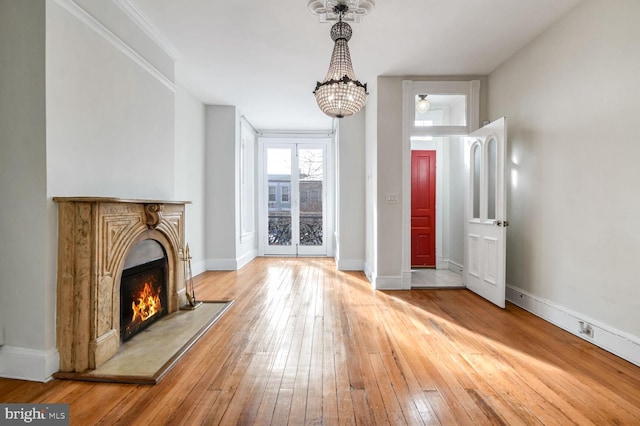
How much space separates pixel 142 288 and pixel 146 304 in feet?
0.56

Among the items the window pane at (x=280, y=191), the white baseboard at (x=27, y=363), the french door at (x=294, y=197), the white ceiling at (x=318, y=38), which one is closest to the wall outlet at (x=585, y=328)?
the white ceiling at (x=318, y=38)

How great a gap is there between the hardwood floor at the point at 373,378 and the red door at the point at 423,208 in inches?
94.8

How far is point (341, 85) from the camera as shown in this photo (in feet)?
8.13

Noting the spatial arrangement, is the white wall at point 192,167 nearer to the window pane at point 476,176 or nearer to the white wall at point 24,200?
the white wall at point 24,200

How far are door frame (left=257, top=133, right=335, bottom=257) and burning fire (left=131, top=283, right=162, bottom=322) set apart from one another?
4080mm

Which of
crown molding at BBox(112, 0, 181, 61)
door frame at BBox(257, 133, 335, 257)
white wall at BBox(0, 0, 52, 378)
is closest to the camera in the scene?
white wall at BBox(0, 0, 52, 378)

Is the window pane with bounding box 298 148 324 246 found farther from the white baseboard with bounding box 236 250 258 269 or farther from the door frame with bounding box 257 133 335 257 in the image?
the white baseboard with bounding box 236 250 258 269

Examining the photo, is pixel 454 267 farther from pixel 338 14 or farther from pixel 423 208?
pixel 338 14

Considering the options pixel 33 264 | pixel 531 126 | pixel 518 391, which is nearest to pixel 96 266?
pixel 33 264

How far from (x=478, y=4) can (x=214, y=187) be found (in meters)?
4.45

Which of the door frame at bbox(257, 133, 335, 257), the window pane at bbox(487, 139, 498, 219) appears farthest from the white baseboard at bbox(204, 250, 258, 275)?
the window pane at bbox(487, 139, 498, 219)

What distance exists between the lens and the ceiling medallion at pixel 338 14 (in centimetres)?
265

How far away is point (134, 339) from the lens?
8.30 feet

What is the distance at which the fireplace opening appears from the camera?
2482 mm
